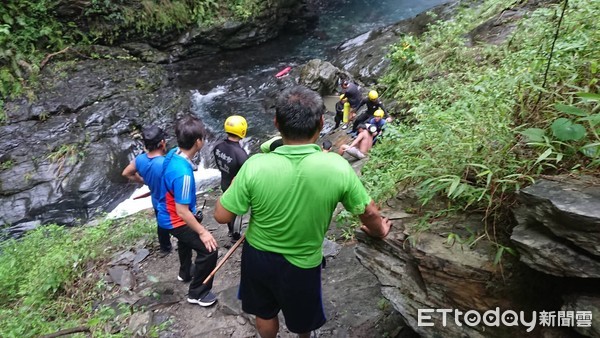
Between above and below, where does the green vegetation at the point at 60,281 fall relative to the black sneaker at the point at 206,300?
below

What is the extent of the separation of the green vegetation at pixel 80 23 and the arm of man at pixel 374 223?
11.6m

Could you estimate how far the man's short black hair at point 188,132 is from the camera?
12.5 feet

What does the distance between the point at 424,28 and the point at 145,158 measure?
11.8 metres

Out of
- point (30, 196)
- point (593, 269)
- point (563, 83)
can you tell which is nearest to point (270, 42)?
point (30, 196)

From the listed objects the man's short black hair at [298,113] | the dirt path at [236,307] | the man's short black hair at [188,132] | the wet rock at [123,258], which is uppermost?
the man's short black hair at [298,113]

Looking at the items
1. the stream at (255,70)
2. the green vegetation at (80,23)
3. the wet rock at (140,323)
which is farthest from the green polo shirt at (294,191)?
the green vegetation at (80,23)

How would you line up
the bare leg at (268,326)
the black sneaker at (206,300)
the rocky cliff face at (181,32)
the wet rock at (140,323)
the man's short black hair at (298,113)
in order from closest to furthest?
1. the man's short black hair at (298,113)
2. the bare leg at (268,326)
3. the wet rock at (140,323)
4. the black sneaker at (206,300)
5. the rocky cliff face at (181,32)

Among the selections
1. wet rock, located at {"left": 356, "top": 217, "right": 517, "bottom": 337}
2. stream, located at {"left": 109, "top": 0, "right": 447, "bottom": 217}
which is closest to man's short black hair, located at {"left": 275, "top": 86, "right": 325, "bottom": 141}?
wet rock, located at {"left": 356, "top": 217, "right": 517, "bottom": 337}

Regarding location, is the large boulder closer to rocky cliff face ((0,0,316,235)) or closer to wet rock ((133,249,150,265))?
wet rock ((133,249,150,265))

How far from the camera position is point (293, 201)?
247cm

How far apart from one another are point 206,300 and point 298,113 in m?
2.80

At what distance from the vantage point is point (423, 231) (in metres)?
2.93

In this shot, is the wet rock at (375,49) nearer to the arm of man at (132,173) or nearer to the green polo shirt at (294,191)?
the arm of man at (132,173)

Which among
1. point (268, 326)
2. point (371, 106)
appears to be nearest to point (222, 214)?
point (268, 326)
